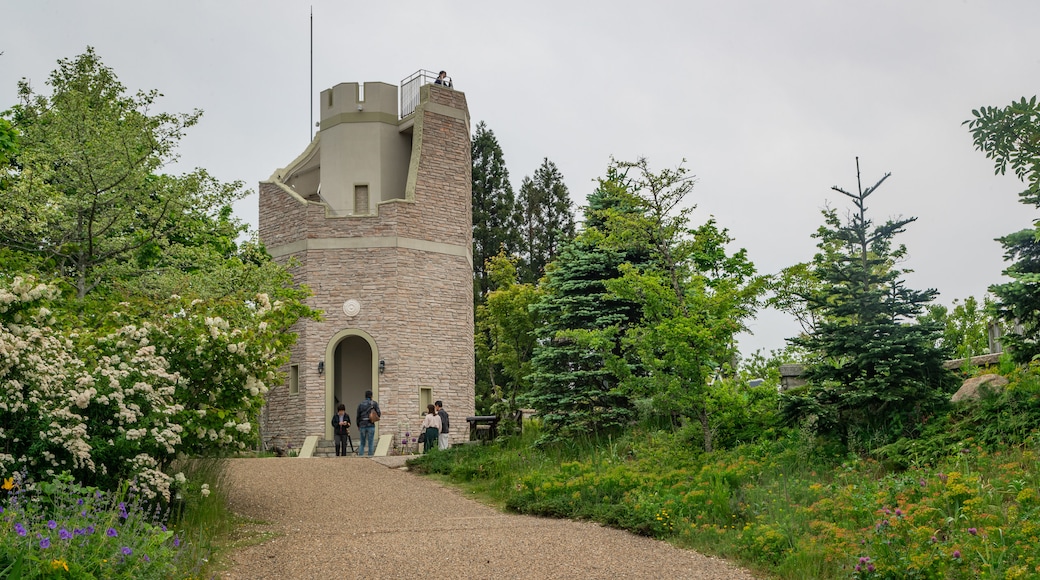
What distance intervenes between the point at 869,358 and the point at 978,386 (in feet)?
4.03

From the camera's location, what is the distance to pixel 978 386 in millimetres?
10500

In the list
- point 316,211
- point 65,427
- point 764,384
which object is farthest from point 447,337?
point 65,427

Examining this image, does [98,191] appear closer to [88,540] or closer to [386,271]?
[88,540]

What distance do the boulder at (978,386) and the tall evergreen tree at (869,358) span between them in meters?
0.18

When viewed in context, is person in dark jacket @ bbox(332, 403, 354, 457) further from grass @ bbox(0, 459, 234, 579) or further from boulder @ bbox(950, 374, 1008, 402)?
boulder @ bbox(950, 374, 1008, 402)

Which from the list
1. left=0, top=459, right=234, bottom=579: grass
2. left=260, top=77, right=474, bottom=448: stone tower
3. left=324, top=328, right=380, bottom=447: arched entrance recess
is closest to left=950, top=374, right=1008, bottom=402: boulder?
left=0, top=459, right=234, bottom=579: grass

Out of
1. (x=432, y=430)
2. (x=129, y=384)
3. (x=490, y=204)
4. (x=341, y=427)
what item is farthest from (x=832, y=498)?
(x=490, y=204)

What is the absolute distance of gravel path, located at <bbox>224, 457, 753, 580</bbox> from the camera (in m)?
7.28

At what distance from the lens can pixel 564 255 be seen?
1772 cm

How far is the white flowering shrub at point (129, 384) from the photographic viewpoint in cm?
737

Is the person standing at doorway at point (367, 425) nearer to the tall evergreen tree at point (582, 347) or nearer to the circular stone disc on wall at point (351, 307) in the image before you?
the circular stone disc on wall at point (351, 307)

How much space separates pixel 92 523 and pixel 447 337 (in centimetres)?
1684

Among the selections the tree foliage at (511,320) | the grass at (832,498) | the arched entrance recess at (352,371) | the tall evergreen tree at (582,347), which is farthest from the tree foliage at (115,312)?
the arched entrance recess at (352,371)

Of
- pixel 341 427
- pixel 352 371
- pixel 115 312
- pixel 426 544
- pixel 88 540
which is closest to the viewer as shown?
pixel 88 540
